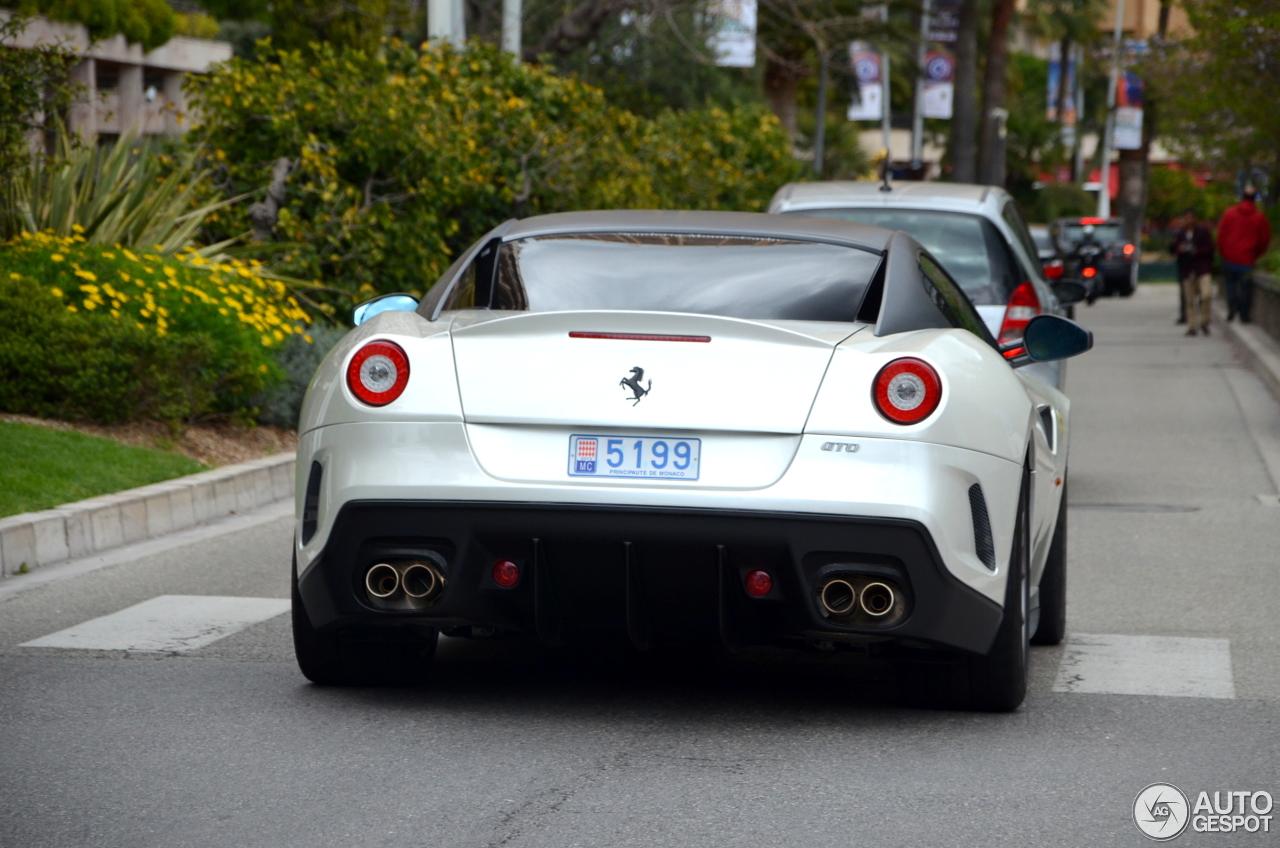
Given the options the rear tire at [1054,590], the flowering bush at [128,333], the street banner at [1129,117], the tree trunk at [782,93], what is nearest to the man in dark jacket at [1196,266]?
the tree trunk at [782,93]

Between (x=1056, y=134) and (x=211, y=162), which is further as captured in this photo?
(x=1056, y=134)

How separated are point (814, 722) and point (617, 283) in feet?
4.61

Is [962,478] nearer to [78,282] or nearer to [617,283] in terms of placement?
[617,283]

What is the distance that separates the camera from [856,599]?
4.92 m

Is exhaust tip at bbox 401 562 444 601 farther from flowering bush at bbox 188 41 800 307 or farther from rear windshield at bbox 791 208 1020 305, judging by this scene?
flowering bush at bbox 188 41 800 307

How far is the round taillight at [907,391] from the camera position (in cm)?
491

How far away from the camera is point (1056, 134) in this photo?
86.2 metres

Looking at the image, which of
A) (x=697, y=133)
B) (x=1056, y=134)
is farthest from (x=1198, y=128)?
(x=1056, y=134)

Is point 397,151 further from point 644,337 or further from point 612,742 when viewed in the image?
point 612,742

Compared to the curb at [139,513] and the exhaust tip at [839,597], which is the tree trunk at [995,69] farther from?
the exhaust tip at [839,597]

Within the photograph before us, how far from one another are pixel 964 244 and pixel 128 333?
15.4ft

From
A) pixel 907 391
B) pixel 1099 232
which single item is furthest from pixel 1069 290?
pixel 1099 232

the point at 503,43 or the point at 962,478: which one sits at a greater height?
the point at 503,43

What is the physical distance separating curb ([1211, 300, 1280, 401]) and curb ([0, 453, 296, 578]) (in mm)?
10971
